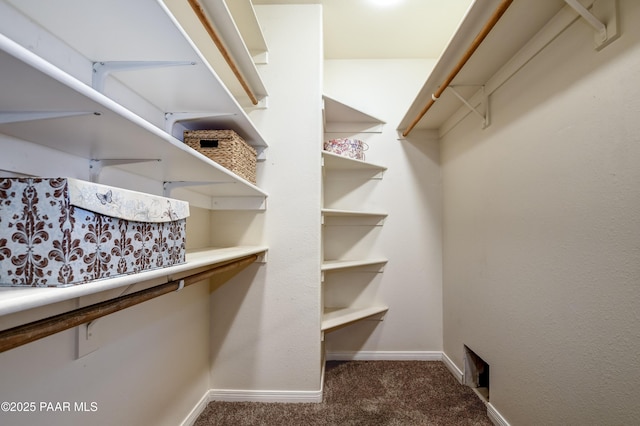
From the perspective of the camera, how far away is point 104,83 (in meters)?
0.91

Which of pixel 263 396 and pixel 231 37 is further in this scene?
pixel 263 396

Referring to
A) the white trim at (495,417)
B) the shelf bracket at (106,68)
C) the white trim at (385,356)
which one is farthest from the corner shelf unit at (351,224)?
the shelf bracket at (106,68)

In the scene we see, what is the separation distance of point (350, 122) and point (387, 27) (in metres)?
0.71

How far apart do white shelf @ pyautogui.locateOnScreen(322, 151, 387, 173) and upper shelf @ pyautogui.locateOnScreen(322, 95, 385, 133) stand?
1.07 ft

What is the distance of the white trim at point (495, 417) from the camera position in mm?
1515

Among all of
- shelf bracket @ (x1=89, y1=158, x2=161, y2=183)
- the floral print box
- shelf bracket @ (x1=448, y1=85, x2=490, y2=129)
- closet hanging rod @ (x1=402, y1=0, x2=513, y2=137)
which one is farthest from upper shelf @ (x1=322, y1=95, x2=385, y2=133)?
the floral print box

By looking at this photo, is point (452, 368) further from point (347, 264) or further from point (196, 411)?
point (196, 411)

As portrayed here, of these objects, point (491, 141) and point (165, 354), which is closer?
point (165, 354)

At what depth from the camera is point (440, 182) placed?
8.08 feet

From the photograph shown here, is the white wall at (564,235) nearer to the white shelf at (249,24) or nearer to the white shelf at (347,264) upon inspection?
the white shelf at (347,264)

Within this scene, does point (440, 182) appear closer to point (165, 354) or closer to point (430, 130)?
point (430, 130)

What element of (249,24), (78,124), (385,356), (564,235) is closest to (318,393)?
(385,356)

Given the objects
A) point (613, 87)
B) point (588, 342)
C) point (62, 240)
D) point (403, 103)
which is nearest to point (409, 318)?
point (588, 342)

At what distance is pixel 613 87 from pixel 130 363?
74.1 inches
